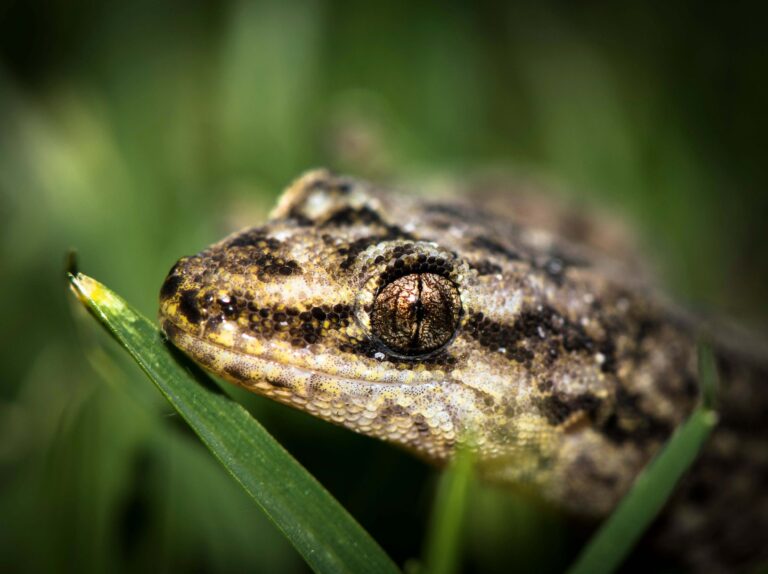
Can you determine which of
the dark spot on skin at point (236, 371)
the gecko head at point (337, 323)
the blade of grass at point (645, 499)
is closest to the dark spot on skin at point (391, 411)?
the gecko head at point (337, 323)

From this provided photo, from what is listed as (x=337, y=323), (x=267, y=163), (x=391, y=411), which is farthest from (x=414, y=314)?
(x=267, y=163)

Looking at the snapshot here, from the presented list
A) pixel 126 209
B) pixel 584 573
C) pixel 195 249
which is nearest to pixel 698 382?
pixel 584 573

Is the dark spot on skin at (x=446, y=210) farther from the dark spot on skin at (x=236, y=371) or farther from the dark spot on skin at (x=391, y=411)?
the dark spot on skin at (x=236, y=371)

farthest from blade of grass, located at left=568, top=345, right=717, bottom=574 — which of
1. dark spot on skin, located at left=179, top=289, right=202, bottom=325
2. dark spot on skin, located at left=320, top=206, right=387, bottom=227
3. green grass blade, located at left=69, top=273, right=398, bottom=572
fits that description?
dark spot on skin, located at left=179, top=289, right=202, bottom=325

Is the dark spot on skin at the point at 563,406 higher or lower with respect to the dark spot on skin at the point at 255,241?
lower

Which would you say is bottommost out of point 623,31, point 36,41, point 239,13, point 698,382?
point 698,382

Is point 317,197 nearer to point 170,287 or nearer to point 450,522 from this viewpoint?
point 170,287

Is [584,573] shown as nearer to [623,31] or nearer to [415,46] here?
[415,46]
